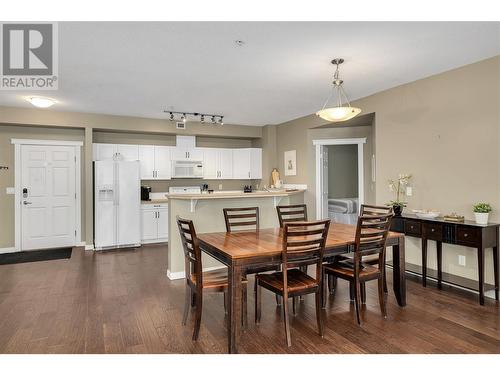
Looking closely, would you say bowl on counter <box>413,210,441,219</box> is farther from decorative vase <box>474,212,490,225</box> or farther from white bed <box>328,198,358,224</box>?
white bed <box>328,198,358,224</box>

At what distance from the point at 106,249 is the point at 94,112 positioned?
8.25ft

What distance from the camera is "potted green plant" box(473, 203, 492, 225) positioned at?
324cm

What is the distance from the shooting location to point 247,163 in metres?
7.35

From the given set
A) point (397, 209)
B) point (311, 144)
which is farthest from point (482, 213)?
point (311, 144)

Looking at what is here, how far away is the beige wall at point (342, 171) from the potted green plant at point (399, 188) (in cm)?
316

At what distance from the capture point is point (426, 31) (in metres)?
2.72

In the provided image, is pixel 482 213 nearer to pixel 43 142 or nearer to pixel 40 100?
pixel 40 100

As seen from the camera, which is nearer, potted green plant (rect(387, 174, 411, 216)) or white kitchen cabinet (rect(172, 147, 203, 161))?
potted green plant (rect(387, 174, 411, 216))

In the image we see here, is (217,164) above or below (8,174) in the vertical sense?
above

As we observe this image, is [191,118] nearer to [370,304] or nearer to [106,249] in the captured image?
[106,249]

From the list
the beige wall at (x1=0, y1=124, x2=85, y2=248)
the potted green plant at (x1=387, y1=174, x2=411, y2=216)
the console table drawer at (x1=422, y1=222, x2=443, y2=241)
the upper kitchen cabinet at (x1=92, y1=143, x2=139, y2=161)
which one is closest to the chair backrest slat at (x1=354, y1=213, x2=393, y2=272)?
the console table drawer at (x1=422, y1=222, x2=443, y2=241)

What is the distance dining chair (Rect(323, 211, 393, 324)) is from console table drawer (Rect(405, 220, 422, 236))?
105cm

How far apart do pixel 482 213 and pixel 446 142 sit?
976 mm
